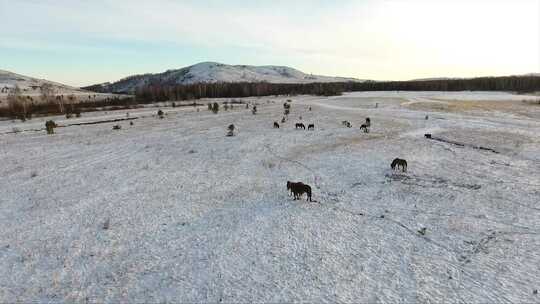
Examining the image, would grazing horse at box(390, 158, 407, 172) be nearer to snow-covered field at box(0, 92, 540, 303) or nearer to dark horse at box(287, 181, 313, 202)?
snow-covered field at box(0, 92, 540, 303)

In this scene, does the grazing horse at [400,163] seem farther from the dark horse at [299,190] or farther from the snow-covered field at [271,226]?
the dark horse at [299,190]

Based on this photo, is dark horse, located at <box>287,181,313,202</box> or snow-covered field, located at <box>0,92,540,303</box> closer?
snow-covered field, located at <box>0,92,540,303</box>

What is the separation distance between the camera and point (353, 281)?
11.2 m

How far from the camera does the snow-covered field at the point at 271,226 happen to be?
11.0m

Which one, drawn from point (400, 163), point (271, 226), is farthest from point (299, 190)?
point (400, 163)

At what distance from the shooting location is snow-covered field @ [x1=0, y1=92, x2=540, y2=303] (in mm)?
11023

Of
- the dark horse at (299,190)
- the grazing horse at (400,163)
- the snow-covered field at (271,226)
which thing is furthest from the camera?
the grazing horse at (400,163)

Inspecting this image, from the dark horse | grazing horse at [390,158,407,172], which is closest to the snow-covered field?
the dark horse

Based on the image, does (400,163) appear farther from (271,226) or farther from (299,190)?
(271,226)

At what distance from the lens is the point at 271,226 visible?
1531cm

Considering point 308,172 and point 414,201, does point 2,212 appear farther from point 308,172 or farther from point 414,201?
point 414,201

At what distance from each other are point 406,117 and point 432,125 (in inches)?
377

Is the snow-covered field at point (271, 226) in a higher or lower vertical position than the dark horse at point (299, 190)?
lower

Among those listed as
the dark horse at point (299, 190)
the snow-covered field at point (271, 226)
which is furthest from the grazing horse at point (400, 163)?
the dark horse at point (299, 190)
